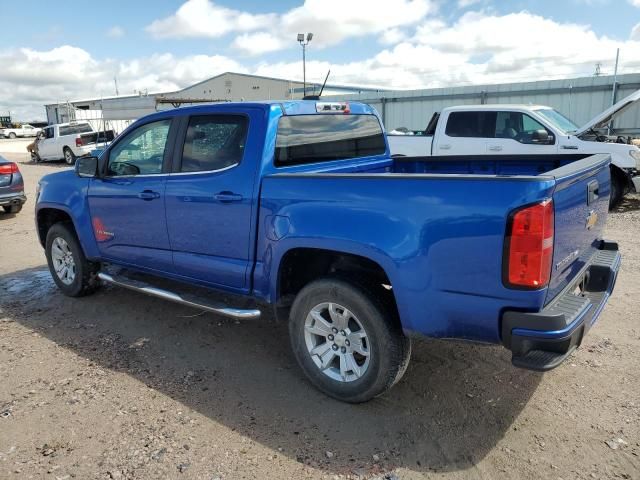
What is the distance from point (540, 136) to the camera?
9016mm

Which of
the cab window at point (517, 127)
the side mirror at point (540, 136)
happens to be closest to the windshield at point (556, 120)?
the cab window at point (517, 127)

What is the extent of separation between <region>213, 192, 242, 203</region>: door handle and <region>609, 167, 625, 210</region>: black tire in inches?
314

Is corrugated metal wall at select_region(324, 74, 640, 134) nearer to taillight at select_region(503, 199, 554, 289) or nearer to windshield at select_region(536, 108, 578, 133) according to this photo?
windshield at select_region(536, 108, 578, 133)

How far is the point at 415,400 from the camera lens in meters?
3.43

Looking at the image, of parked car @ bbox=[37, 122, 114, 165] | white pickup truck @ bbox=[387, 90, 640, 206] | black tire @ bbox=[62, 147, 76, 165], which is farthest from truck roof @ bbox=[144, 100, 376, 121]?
black tire @ bbox=[62, 147, 76, 165]

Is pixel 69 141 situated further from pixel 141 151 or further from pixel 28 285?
pixel 141 151

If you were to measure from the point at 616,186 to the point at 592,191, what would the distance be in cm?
738

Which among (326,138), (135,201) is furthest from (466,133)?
(135,201)

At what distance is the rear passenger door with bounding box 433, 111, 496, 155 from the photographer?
9.75 metres

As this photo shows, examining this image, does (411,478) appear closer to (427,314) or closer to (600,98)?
(427,314)

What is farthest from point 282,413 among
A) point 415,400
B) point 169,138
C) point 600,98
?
point 600,98

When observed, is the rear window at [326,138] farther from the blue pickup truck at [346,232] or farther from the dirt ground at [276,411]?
the dirt ground at [276,411]

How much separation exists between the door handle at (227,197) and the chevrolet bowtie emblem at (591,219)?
2.28 m

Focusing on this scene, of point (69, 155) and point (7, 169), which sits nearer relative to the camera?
point (7, 169)
